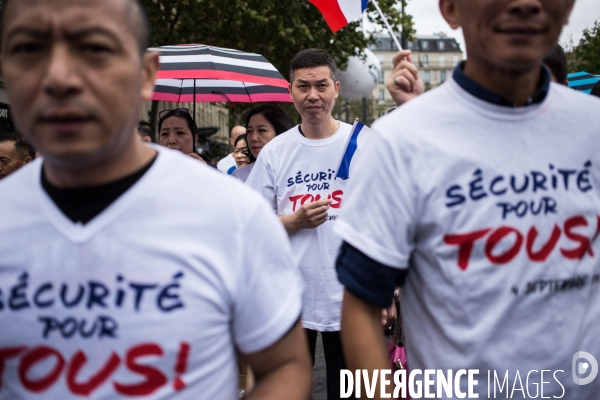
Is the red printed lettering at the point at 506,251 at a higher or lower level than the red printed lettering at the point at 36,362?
higher

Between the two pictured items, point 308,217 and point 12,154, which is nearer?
point 308,217

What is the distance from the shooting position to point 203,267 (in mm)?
1646

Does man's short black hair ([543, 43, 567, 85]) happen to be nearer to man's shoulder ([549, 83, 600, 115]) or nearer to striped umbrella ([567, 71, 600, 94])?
man's shoulder ([549, 83, 600, 115])

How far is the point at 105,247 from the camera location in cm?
162

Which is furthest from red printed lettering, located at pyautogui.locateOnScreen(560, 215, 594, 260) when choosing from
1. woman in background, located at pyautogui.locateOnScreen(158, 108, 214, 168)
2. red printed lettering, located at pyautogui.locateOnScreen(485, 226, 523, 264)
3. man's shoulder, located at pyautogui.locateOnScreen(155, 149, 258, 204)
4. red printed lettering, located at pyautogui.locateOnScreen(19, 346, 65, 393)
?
woman in background, located at pyautogui.locateOnScreen(158, 108, 214, 168)

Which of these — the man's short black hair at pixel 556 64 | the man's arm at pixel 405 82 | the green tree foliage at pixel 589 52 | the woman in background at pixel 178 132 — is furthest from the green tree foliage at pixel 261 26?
the man's arm at pixel 405 82

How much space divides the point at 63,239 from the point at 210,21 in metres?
20.7

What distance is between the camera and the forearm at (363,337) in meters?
1.99

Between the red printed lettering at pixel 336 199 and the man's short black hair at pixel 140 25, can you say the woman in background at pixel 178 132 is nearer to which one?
the red printed lettering at pixel 336 199

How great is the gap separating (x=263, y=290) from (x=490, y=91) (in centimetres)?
83

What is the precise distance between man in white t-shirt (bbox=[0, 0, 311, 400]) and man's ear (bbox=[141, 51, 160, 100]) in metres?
0.06

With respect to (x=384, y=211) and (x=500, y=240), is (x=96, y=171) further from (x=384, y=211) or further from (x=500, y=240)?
(x=500, y=240)

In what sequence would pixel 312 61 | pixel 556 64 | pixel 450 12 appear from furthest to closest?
1. pixel 312 61
2. pixel 556 64
3. pixel 450 12

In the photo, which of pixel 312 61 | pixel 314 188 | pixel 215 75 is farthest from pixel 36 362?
pixel 215 75
